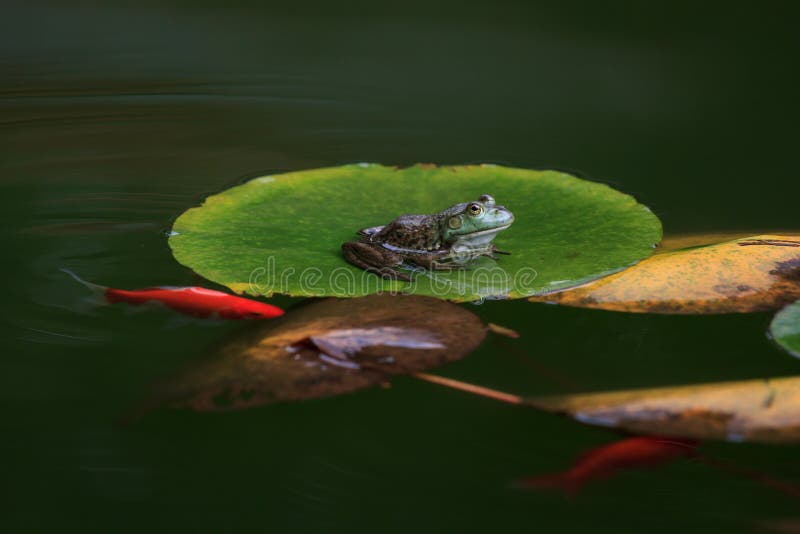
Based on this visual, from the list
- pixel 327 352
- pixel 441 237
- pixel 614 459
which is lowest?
pixel 614 459

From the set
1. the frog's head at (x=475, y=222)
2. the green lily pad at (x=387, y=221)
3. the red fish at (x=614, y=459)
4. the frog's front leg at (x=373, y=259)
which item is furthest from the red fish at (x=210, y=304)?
the red fish at (x=614, y=459)

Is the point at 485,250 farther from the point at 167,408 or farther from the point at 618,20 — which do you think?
the point at 618,20

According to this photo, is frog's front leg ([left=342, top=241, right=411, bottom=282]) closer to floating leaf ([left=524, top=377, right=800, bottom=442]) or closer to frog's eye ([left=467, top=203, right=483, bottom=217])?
frog's eye ([left=467, top=203, right=483, bottom=217])

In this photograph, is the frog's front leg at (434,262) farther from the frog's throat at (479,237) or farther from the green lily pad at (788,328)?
the green lily pad at (788,328)

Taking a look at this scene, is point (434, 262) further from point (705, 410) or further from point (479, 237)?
point (705, 410)

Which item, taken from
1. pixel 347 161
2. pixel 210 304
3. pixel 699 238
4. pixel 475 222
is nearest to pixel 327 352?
pixel 210 304

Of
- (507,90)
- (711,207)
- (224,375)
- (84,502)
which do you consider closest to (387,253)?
(224,375)

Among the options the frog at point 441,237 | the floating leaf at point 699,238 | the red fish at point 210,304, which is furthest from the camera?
the floating leaf at point 699,238
